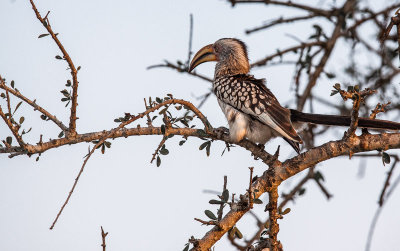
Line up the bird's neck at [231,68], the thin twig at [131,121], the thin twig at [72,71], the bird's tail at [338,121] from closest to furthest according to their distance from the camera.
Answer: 1. the thin twig at [131,121]
2. the thin twig at [72,71]
3. the bird's tail at [338,121]
4. the bird's neck at [231,68]

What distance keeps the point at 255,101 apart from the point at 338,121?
69 centimetres

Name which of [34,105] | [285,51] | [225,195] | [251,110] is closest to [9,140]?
[34,105]

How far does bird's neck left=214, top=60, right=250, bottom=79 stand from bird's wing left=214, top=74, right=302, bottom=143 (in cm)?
42

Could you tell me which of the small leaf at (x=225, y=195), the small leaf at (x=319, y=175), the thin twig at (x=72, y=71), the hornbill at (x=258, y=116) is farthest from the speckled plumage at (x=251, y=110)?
the thin twig at (x=72, y=71)

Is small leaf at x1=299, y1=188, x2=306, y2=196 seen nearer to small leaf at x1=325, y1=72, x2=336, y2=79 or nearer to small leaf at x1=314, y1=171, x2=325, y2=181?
small leaf at x1=314, y1=171, x2=325, y2=181

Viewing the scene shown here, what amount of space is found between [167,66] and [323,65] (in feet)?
3.81

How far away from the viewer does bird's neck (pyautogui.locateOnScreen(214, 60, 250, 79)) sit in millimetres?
4934

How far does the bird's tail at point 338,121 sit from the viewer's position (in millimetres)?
3191

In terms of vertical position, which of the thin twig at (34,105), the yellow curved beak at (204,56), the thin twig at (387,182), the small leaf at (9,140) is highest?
the yellow curved beak at (204,56)

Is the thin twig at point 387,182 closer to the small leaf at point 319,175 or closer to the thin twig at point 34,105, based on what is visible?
the small leaf at point 319,175

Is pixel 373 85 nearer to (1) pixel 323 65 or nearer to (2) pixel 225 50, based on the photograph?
(1) pixel 323 65

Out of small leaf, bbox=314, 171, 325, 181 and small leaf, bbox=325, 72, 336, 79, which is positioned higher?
small leaf, bbox=325, 72, 336, 79

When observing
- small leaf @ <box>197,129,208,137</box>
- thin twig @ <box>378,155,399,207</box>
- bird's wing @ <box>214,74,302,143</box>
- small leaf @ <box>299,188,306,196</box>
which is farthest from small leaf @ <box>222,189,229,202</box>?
small leaf @ <box>299,188,306,196</box>

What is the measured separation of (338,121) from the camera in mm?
3531
